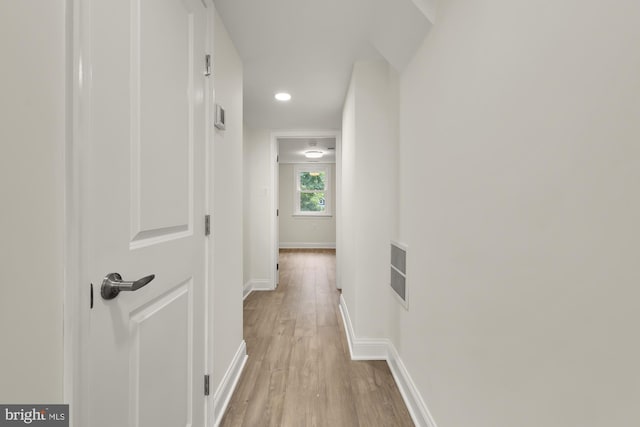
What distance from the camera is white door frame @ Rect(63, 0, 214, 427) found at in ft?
2.15

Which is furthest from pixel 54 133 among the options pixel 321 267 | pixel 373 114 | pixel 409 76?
pixel 321 267

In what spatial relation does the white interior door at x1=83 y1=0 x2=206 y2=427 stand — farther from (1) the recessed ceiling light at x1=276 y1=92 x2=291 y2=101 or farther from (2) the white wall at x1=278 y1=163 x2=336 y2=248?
(2) the white wall at x1=278 y1=163 x2=336 y2=248

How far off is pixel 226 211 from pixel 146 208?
0.86 meters

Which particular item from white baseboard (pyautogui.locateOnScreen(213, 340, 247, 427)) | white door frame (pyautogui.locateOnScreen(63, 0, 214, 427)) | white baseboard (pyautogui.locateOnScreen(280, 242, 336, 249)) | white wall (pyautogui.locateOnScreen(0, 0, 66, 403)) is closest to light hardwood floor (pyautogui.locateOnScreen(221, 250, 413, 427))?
white baseboard (pyautogui.locateOnScreen(213, 340, 247, 427))

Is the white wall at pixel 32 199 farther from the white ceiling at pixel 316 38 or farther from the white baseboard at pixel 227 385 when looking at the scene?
the white ceiling at pixel 316 38

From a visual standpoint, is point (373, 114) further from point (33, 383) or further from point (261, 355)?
point (33, 383)

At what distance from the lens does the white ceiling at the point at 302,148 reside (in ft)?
18.7

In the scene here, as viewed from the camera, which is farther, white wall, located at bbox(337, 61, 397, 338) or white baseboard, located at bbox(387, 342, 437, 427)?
white wall, located at bbox(337, 61, 397, 338)

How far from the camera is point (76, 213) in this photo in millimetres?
661

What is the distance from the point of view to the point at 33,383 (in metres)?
0.59

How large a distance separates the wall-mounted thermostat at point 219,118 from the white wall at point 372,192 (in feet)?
3.33

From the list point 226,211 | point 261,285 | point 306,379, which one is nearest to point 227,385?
point 306,379

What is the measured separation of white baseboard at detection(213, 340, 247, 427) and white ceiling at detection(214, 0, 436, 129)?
2.10m

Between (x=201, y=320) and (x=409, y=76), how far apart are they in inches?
67.9
